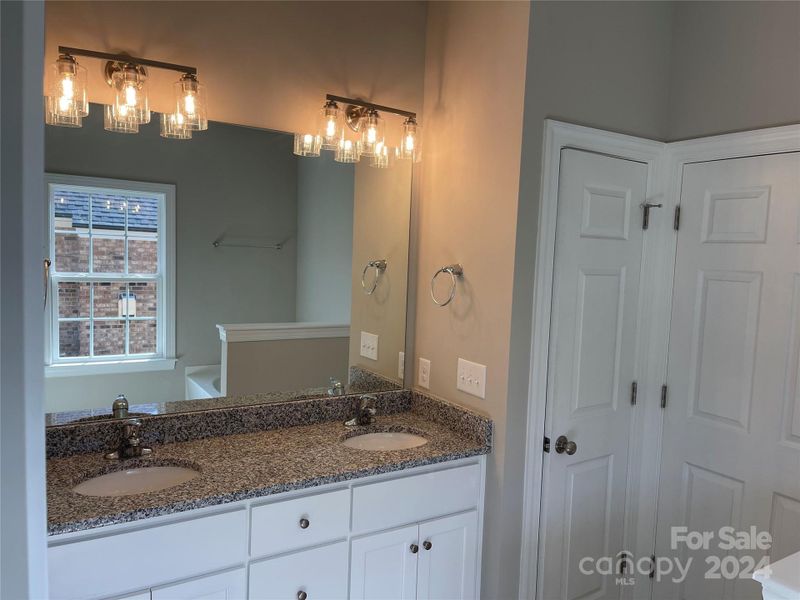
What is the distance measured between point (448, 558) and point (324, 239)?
4.31 ft

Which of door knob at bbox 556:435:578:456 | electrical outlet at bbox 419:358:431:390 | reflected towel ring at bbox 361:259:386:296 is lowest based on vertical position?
door knob at bbox 556:435:578:456

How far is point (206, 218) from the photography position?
2096 mm

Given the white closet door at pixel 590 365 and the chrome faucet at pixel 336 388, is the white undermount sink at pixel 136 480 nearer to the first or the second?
the chrome faucet at pixel 336 388

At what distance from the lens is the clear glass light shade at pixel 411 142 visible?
2.36m

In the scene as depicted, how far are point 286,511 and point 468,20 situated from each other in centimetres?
188

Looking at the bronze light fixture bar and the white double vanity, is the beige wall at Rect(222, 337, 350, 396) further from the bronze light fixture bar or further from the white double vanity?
the bronze light fixture bar

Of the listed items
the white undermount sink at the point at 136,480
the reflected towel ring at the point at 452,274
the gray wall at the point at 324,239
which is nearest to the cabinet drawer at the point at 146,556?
the white undermount sink at the point at 136,480

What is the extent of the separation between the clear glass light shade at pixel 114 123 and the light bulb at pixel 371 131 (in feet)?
2.81

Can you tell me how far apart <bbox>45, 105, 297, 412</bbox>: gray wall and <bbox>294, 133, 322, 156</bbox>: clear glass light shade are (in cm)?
4

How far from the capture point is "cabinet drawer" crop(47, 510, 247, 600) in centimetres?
138

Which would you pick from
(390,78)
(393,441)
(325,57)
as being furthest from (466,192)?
(393,441)

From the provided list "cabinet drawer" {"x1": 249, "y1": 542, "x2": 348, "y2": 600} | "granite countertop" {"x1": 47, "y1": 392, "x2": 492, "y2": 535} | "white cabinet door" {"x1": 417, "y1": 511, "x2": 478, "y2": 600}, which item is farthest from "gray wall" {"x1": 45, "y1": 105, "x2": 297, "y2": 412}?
"white cabinet door" {"x1": 417, "y1": 511, "x2": 478, "y2": 600}

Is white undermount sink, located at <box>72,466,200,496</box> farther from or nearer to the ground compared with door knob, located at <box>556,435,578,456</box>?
nearer to the ground

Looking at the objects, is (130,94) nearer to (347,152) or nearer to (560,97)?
(347,152)
